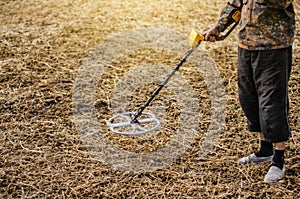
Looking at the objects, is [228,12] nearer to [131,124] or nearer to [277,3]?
[277,3]

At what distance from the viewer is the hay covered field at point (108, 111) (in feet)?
10.3

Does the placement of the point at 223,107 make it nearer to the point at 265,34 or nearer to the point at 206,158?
the point at 206,158

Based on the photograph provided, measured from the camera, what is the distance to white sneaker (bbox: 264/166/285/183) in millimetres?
3092

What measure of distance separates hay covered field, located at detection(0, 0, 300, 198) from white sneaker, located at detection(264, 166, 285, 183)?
0.05 meters

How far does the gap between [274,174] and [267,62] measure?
78cm

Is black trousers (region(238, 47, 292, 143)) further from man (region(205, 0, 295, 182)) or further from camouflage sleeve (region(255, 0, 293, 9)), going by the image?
camouflage sleeve (region(255, 0, 293, 9))

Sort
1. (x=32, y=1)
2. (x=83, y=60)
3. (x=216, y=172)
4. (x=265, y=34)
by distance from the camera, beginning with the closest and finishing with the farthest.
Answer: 1. (x=265, y=34)
2. (x=216, y=172)
3. (x=83, y=60)
4. (x=32, y=1)

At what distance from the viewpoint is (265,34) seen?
2.81 m

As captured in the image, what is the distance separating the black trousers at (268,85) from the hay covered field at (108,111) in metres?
0.42

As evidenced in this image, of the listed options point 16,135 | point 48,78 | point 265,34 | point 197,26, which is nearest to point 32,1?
point 197,26

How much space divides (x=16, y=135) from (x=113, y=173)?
100 centimetres

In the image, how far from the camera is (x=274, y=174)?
122 inches

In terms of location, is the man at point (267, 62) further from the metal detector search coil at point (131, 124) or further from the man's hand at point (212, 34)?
the metal detector search coil at point (131, 124)

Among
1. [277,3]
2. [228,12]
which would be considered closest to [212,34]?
[228,12]
